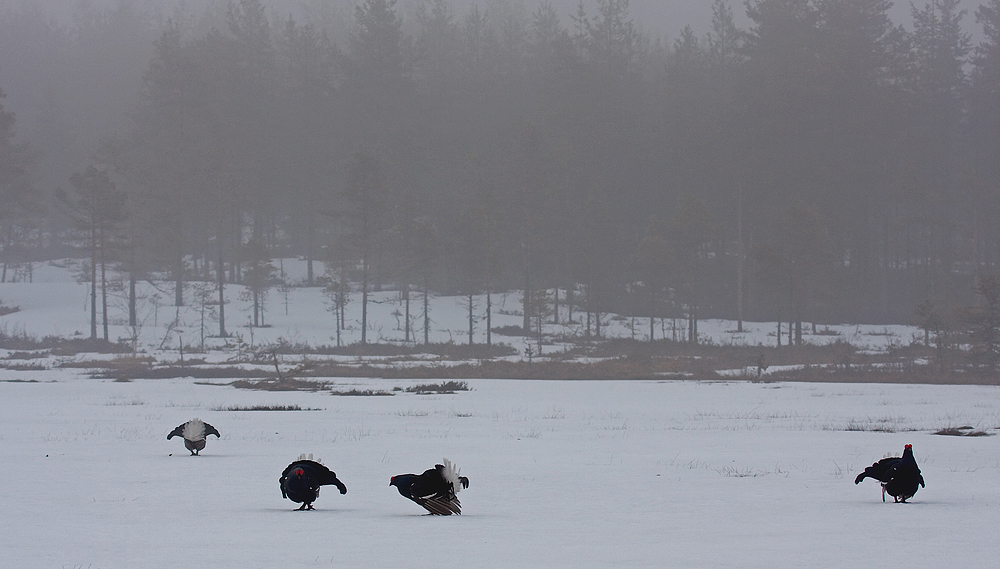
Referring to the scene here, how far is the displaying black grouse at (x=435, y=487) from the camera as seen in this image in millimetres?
7332

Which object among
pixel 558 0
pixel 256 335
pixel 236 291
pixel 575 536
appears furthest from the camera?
pixel 558 0

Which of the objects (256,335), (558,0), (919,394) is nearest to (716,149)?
(256,335)

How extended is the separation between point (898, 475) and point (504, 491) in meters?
4.24

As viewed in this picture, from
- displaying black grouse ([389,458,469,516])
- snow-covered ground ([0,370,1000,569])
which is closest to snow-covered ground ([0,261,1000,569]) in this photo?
snow-covered ground ([0,370,1000,569])

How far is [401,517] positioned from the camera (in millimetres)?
7832

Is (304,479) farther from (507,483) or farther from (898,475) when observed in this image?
(898,475)

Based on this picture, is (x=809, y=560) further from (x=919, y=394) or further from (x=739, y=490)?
(x=919, y=394)

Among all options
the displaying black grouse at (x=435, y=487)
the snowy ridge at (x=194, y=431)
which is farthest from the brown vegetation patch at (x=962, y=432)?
the snowy ridge at (x=194, y=431)

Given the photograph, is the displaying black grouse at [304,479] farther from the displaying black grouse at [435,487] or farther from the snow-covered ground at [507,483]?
the displaying black grouse at [435,487]

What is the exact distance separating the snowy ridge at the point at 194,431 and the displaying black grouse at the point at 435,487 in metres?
5.52

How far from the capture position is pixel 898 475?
8.30 m

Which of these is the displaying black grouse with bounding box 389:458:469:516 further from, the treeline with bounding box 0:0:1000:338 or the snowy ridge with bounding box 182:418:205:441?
the treeline with bounding box 0:0:1000:338

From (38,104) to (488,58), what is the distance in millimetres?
53236

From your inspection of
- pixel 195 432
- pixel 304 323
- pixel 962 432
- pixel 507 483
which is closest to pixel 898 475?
pixel 507 483
